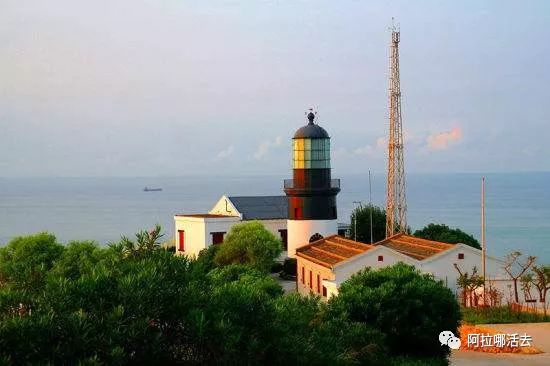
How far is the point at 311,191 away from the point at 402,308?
907 inches

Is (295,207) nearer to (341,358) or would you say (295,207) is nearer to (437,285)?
(437,285)

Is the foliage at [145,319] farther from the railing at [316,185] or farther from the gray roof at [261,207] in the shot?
the gray roof at [261,207]

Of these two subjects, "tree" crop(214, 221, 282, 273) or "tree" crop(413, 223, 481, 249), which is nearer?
"tree" crop(214, 221, 282, 273)

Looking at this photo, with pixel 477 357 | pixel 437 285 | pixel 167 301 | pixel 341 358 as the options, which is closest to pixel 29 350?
pixel 167 301

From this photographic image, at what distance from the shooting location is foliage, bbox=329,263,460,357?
1633 cm

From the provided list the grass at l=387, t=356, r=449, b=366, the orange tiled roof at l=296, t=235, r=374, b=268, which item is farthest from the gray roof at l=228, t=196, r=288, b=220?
the grass at l=387, t=356, r=449, b=366

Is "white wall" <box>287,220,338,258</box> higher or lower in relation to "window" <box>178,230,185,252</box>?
higher

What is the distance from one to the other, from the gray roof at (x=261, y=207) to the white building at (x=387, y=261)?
1562 cm

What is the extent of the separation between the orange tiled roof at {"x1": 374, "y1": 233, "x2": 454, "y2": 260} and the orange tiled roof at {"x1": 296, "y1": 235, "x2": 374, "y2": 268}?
170cm

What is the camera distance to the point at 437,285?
59.0ft

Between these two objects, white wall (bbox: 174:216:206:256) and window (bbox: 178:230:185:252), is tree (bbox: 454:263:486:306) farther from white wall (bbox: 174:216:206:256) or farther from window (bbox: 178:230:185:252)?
window (bbox: 178:230:185:252)

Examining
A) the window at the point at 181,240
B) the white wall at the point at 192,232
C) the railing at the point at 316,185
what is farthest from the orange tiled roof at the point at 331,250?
the window at the point at 181,240

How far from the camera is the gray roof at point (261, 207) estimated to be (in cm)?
4978

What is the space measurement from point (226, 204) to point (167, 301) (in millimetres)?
42802
